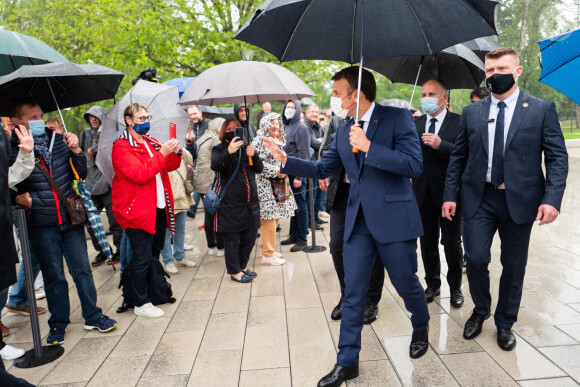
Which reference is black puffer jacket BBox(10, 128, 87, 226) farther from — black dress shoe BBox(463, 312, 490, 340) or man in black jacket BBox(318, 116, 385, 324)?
black dress shoe BBox(463, 312, 490, 340)

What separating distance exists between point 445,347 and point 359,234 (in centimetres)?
124

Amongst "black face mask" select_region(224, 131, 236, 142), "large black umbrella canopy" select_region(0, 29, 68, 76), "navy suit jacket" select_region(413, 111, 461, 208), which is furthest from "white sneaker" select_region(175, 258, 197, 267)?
"navy suit jacket" select_region(413, 111, 461, 208)

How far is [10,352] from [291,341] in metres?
2.36

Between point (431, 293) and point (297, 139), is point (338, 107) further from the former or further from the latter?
point (297, 139)

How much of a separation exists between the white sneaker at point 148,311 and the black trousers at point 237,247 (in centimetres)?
118

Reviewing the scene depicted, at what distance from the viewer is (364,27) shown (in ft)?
10.4

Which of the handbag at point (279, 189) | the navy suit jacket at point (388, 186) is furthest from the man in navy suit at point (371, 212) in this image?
the handbag at point (279, 189)

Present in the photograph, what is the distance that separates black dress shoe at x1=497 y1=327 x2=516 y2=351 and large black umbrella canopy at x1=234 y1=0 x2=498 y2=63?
224 centimetres

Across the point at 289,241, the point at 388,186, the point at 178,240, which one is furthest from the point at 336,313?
the point at 289,241

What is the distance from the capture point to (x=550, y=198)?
3387 mm

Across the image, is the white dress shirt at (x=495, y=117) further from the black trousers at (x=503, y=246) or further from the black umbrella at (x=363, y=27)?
the black umbrella at (x=363, y=27)

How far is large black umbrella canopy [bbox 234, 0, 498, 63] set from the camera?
2.95m

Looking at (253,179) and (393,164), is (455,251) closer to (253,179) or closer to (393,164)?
(393,164)

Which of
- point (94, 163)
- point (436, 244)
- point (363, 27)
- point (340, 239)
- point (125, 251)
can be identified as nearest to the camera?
point (363, 27)
